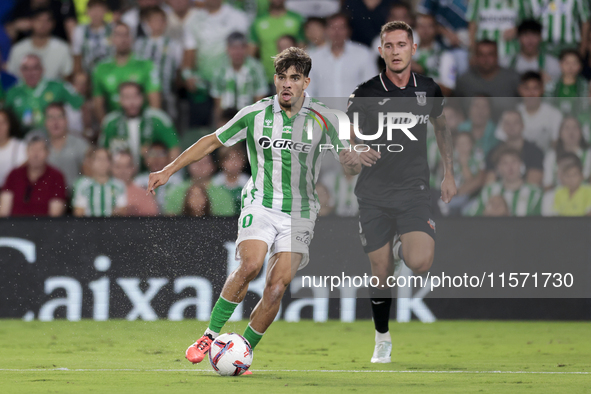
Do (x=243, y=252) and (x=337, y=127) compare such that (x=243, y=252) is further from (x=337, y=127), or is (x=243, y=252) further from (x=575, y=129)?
(x=575, y=129)

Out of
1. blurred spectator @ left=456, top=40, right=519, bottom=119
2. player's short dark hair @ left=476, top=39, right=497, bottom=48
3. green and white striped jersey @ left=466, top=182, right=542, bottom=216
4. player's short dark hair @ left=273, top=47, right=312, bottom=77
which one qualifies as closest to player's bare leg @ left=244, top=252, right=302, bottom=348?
player's short dark hair @ left=273, top=47, right=312, bottom=77

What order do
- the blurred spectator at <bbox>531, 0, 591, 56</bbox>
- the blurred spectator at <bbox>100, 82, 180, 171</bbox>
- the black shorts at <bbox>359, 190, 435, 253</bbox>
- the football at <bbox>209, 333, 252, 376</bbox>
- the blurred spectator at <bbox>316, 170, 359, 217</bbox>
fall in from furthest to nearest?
the blurred spectator at <bbox>531, 0, 591, 56</bbox> → the blurred spectator at <bbox>100, 82, 180, 171</bbox> → the blurred spectator at <bbox>316, 170, 359, 217</bbox> → the black shorts at <bbox>359, 190, 435, 253</bbox> → the football at <bbox>209, 333, 252, 376</bbox>

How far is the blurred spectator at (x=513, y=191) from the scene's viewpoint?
799 cm

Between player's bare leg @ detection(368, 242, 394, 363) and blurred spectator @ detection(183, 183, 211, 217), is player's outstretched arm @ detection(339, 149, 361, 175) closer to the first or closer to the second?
player's bare leg @ detection(368, 242, 394, 363)

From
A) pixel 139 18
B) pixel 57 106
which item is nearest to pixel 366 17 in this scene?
pixel 139 18

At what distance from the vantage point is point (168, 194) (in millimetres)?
8203

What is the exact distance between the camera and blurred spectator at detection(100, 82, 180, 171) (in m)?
8.58

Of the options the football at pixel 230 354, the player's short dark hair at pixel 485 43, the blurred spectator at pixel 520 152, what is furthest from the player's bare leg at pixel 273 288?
the player's short dark hair at pixel 485 43

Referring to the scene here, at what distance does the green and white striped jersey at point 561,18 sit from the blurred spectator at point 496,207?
2413 mm

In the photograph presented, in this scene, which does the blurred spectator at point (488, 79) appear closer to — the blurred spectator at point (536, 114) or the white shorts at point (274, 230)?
the blurred spectator at point (536, 114)

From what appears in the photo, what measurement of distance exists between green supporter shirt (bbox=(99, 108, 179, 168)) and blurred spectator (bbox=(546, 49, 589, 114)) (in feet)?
13.0

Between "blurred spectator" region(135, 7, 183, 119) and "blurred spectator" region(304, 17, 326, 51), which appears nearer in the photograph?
"blurred spectator" region(304, 17, 326, 51)

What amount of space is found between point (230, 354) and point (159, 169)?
3.62m

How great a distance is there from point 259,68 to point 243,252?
4.38 metres
